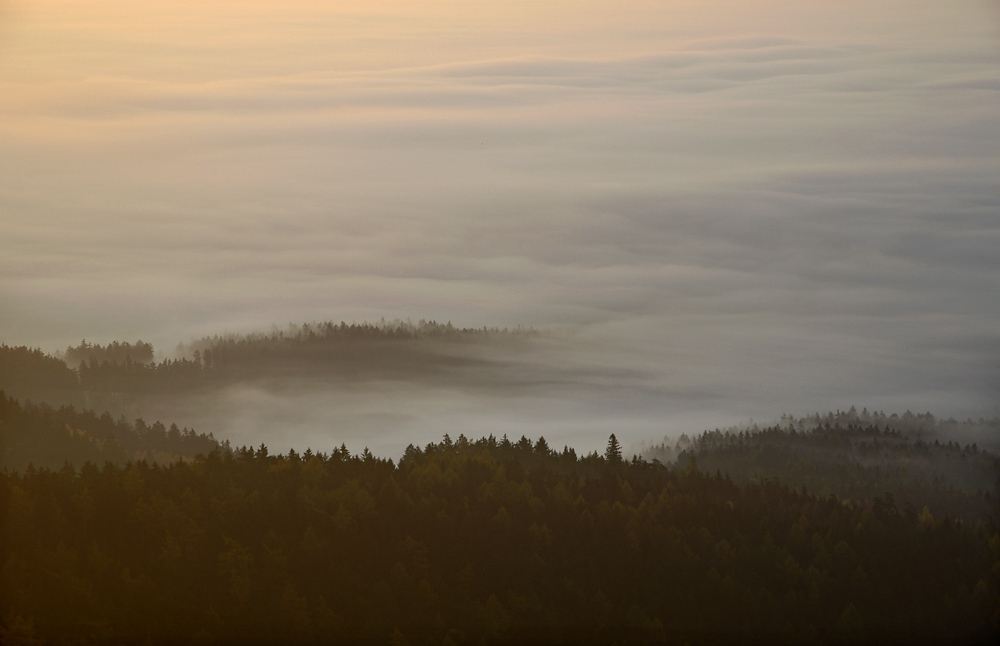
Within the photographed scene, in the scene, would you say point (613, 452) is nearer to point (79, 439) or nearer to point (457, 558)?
point (457, 558)

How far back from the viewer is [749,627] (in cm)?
13262

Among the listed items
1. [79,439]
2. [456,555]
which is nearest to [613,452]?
[456,555]

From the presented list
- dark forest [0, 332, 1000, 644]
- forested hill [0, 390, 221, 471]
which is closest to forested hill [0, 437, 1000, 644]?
dark forest [0, 332, 1000, 644]

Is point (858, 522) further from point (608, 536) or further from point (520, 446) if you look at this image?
point (520, 446)

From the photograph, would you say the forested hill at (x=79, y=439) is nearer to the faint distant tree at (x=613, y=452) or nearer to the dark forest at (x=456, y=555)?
the dark forest at (x=456, y=555)

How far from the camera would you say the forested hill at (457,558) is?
11819 cm

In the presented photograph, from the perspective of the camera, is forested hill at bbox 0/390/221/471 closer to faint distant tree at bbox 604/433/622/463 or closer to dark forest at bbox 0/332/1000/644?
dark forest at bbox 0/332/1000/644

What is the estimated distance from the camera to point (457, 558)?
138 meters

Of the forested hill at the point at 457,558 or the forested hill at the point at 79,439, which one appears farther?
the forested hill at the point at 79,439

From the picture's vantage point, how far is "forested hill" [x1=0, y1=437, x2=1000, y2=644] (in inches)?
4653

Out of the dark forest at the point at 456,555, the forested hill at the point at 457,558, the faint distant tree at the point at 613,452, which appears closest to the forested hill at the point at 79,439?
the dark forest at the point at 456,555

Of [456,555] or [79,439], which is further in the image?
[79,439]

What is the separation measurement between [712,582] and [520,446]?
39.6 meters

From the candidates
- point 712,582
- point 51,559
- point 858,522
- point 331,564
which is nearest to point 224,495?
point 331,564
